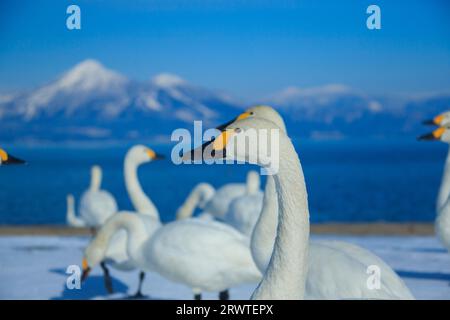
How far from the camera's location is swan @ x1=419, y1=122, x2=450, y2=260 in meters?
5.74

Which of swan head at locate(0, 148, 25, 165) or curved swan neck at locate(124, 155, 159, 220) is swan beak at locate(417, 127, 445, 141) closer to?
curved swan neck at locate(124, 155, 159, 220)

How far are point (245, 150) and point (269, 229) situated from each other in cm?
207

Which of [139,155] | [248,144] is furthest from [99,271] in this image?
[248,144]

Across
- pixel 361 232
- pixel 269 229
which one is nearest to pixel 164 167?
pixel 361 232

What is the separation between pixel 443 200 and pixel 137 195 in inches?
138

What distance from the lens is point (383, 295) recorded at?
3.93 m

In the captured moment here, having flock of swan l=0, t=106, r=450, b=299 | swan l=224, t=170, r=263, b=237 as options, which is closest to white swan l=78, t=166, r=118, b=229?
flock of swan l=0, t=106, r=450, b=299

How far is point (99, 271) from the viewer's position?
8117 millimetres

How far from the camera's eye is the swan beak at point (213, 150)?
112 inches

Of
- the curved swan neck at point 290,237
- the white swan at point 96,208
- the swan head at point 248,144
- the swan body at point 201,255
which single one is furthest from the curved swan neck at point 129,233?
the white swan at point 96,208

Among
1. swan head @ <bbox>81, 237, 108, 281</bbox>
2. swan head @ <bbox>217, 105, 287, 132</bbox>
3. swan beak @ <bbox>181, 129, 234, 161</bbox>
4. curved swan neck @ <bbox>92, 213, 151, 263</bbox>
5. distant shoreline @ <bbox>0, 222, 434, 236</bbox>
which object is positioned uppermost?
swan head @ <bbox>217, 105, 287, 132</bbox>

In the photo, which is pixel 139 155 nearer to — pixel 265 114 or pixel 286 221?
pixel 265 114

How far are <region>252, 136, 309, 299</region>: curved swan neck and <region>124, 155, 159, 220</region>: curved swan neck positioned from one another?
530cm

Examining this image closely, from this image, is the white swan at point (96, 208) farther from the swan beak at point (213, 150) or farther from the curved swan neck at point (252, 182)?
the swan beak at point (213, 150)
